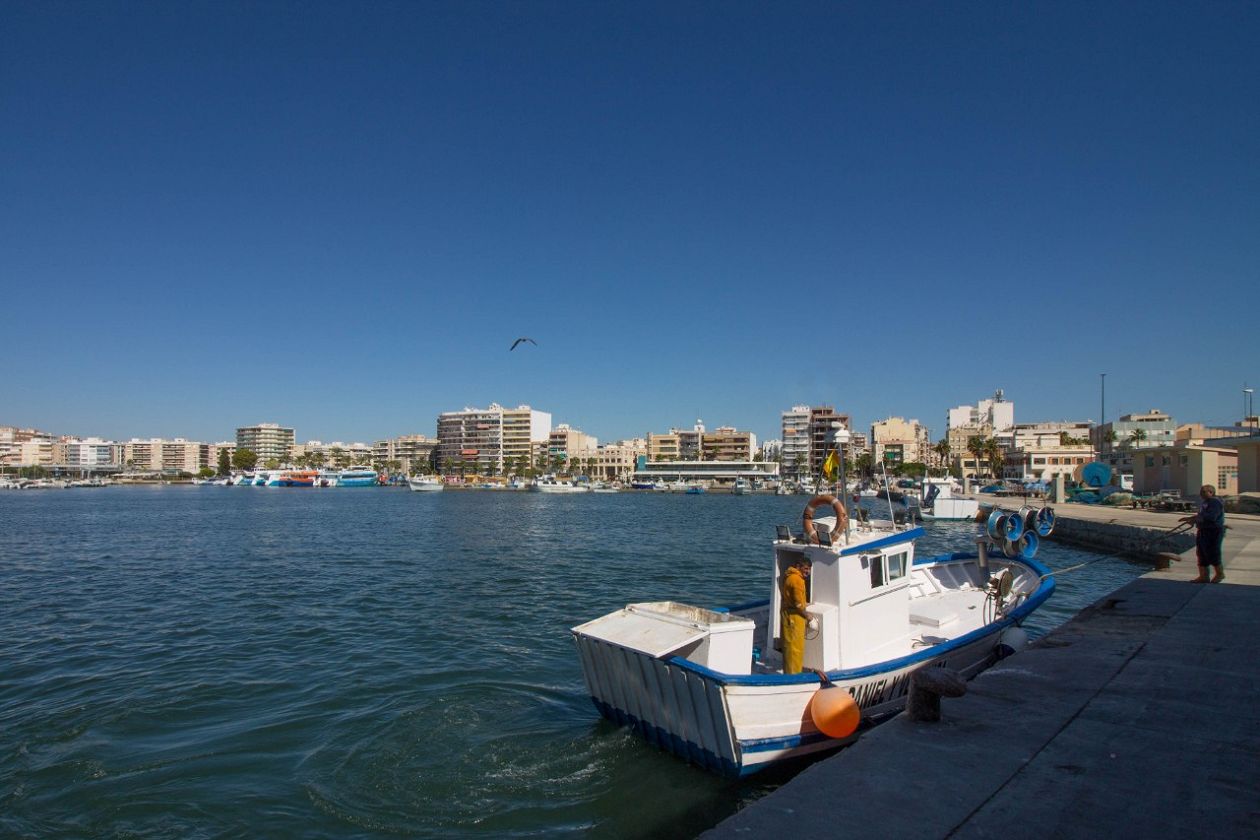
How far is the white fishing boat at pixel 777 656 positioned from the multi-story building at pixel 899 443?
570ft

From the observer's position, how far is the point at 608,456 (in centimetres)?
19875

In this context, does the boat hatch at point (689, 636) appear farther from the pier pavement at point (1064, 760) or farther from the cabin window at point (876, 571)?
the pier pavement at point (1064, 760)

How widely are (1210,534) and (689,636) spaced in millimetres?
13038

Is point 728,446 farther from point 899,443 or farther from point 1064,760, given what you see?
point 1064,760

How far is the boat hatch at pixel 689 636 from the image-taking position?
8.77 metres

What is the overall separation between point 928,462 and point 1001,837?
203m

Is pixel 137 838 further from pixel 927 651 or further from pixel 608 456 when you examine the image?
pixel 608 456

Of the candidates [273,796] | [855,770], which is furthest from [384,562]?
[855,770]

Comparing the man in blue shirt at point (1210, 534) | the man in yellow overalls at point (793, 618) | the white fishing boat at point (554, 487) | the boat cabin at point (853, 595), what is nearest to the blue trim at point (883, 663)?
the boat cabin at point (853, 595)

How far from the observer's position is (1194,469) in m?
48.6

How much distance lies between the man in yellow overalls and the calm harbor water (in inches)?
56.0

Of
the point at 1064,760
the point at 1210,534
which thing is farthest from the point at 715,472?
the point at 1064,760

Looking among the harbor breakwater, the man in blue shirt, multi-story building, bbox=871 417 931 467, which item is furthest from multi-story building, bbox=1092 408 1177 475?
the man in blue shirt

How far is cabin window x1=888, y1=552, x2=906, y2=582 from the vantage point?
34.9 ft
